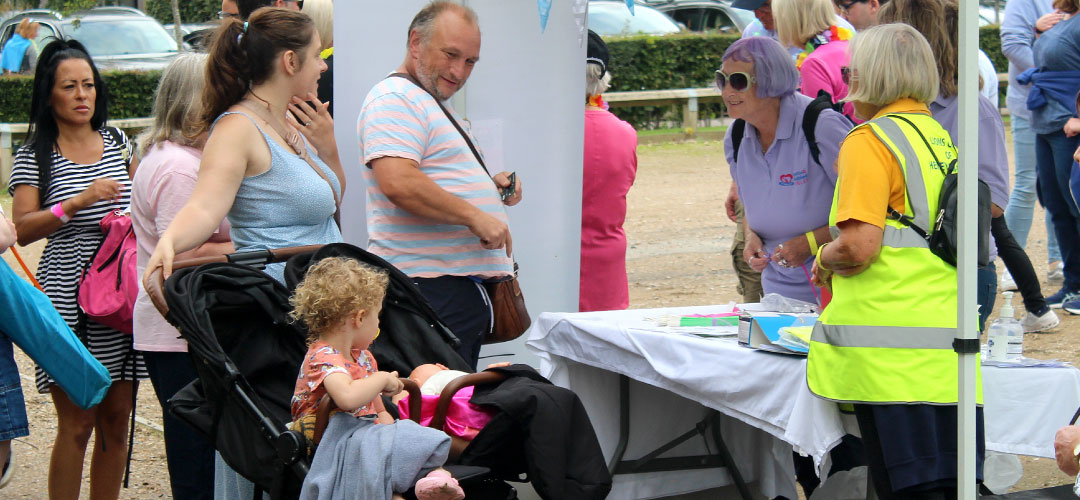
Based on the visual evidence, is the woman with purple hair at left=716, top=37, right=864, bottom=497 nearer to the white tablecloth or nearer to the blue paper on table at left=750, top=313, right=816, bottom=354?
the white tablecloth

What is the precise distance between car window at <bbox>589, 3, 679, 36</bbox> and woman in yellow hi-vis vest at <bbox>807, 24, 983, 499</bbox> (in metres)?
15.0

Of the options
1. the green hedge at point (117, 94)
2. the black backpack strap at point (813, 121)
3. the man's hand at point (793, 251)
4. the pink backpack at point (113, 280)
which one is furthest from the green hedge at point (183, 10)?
the man's hand at point (793, 251)

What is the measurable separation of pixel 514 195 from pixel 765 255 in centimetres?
94

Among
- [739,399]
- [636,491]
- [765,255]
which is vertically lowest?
[636,491]

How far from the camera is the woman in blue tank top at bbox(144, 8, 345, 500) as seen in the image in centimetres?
342

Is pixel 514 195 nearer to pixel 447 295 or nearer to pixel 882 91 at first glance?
pixel 447 295

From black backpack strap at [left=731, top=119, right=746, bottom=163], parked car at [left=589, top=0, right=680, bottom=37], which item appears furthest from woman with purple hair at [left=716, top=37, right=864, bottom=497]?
parked car at [left=589, top=0, right=680, bottom=37]

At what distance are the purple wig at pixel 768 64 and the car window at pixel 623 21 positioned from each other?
13.9m

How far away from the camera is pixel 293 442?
2.91 meters

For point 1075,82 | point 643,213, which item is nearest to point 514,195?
point 1075,82

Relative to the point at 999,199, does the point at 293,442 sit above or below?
below

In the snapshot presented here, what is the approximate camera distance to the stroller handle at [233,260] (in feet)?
10.2

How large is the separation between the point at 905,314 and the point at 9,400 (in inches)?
103

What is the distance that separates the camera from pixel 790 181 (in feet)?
13.0
